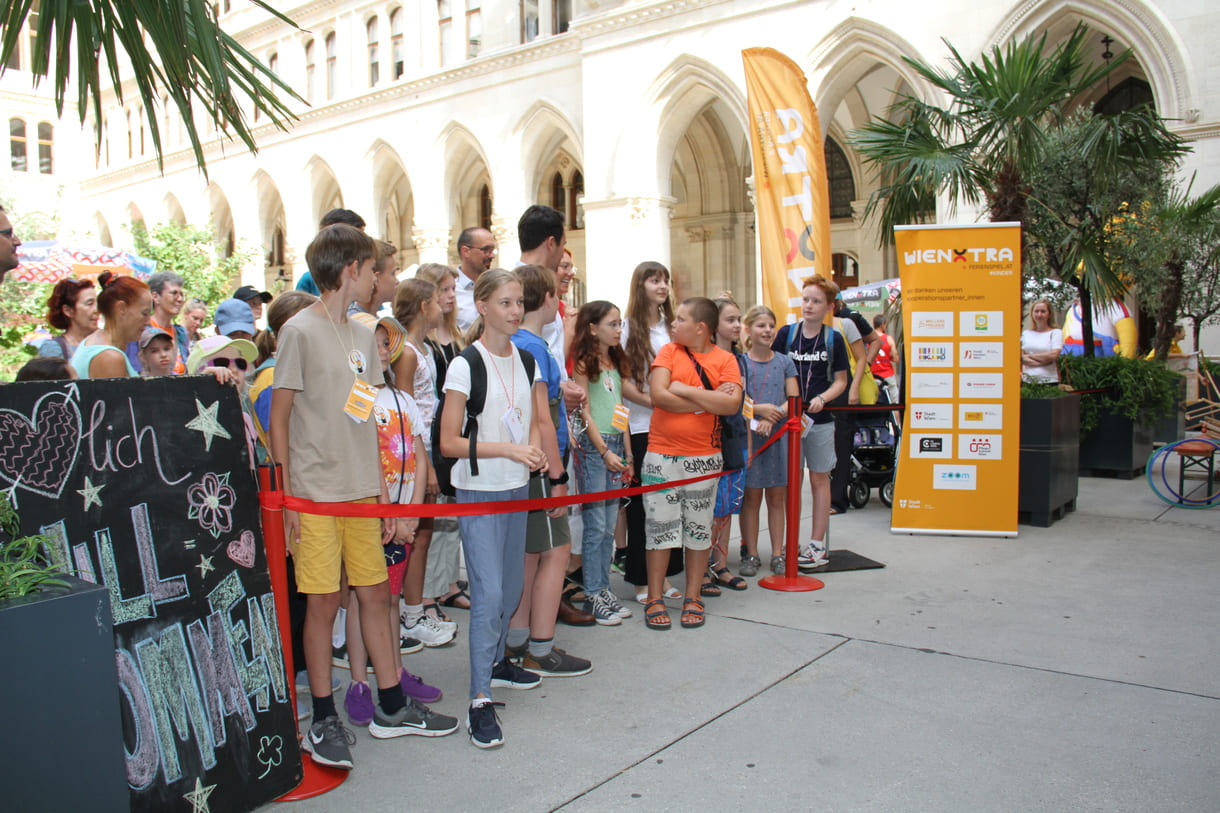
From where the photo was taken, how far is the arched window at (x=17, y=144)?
4178 cm

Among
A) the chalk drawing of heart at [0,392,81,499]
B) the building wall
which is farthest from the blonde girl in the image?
the building wall

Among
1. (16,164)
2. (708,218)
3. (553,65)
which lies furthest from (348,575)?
(16,164)

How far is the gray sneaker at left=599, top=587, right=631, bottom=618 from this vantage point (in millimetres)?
5066

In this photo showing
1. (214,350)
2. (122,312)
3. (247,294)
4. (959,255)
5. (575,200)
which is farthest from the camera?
(575,200)

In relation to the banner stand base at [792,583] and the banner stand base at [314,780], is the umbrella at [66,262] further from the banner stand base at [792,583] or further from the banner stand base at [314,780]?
the banner stand base at [314,780]

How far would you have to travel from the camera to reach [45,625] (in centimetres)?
218

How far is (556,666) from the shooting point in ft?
14.0

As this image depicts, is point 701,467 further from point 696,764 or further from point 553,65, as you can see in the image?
point 553,65

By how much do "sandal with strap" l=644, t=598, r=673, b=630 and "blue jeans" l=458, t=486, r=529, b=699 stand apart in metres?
1.31

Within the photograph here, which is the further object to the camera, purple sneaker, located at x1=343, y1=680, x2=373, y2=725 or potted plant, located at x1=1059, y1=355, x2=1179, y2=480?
potted plant, located at x1=1059, y1=355, x2=1179, y2=480

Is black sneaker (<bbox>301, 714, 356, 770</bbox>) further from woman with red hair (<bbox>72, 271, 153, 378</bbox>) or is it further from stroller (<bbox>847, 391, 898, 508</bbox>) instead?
stroller (<bbox>847, 391, 898, 508</bbox>)

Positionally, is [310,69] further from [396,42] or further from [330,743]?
[330,743]

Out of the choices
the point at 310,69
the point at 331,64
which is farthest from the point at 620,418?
the point at 310,69

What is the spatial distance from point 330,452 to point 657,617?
7.38 feet
